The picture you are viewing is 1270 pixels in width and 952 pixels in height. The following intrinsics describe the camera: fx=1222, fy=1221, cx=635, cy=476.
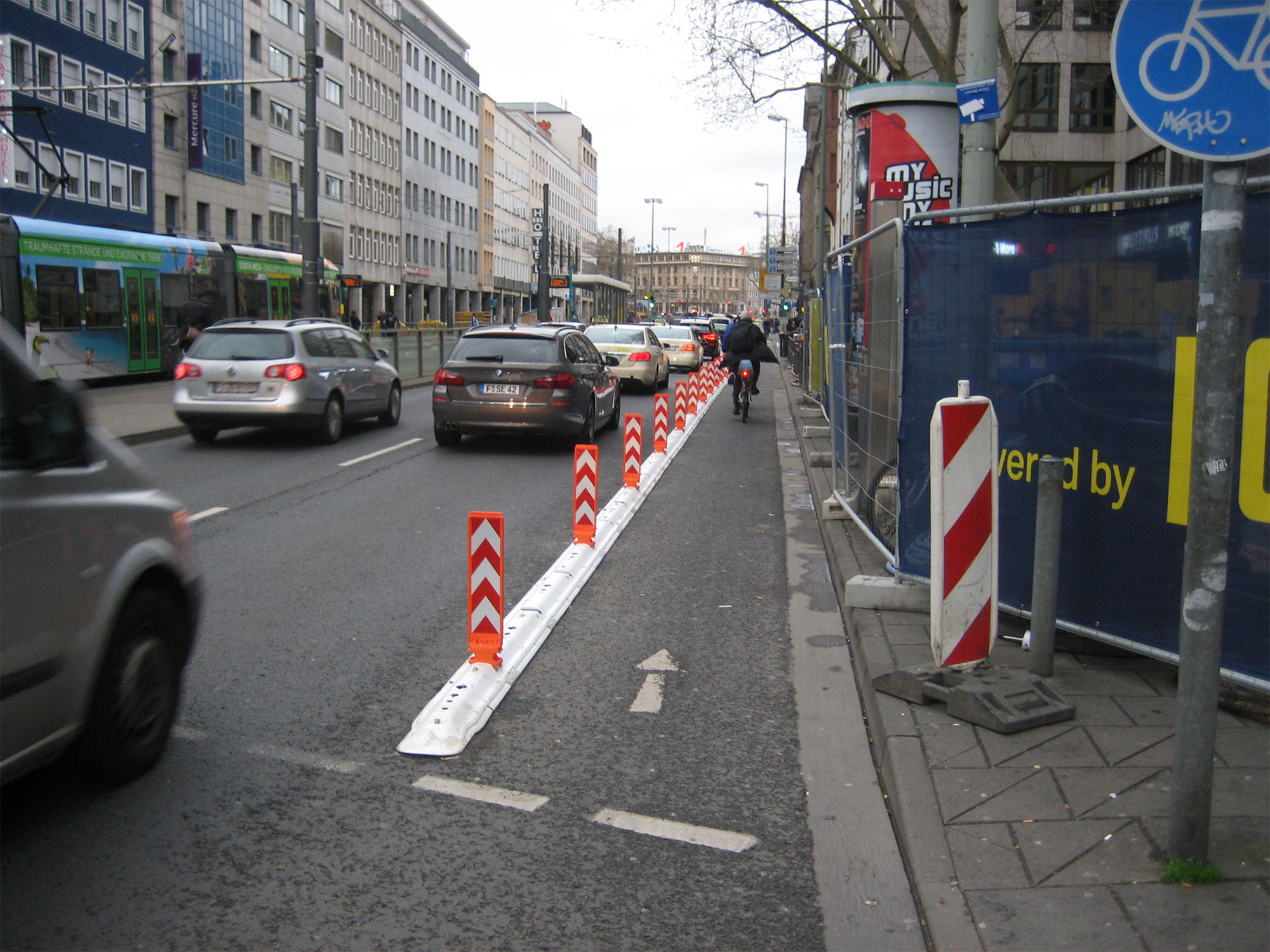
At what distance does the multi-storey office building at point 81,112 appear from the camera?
A: 123 ft

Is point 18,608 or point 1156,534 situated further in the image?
point 1156,534

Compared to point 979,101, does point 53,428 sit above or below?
below

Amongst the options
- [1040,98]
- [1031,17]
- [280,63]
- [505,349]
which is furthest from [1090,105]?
Answer: [280,63]

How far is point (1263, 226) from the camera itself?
420cm

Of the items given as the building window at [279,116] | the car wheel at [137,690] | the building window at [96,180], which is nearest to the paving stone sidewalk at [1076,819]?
the car wheel at [137,690]

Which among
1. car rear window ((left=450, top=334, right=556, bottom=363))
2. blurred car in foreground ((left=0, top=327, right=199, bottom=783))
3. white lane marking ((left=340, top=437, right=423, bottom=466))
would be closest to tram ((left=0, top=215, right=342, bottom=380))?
white lane marking ((left=340, top=437, right=423, bottom=466))

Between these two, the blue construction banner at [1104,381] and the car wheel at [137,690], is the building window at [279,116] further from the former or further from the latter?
the car wheel at [137,690]

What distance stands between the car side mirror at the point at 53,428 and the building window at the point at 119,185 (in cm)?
4520

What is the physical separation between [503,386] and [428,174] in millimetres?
78895

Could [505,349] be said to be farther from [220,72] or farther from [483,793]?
[220,72]

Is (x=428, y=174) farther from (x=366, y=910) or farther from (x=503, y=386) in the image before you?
(x=366, y=910)

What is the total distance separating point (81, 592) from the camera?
3.63 metres

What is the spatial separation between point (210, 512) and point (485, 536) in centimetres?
525

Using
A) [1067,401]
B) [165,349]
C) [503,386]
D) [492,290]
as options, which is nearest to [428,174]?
[492,290]
